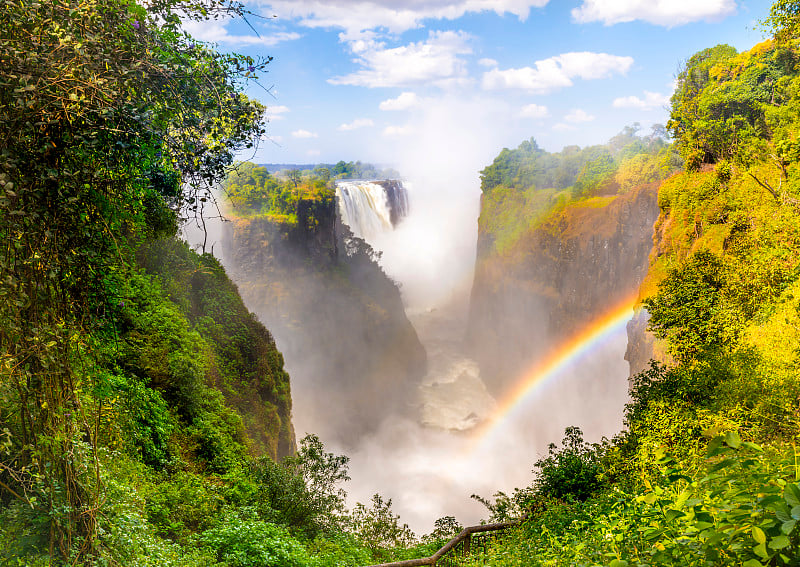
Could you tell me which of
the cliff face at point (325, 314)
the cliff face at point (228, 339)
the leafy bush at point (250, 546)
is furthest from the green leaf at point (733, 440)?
the cliff face at point (325, 314)

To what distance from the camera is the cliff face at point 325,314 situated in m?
42.2

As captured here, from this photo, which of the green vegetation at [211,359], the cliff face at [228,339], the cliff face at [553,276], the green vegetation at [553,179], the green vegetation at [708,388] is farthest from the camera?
the green vegetation at [553,179]

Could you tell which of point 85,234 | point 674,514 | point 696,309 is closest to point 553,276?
point 696,309

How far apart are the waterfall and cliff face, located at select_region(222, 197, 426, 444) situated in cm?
277

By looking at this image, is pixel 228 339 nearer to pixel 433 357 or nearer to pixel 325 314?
pixel 325 314

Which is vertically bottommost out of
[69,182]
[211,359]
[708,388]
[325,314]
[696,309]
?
[69,182]

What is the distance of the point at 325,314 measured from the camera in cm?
4547

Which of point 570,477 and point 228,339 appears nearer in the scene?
point 570,477

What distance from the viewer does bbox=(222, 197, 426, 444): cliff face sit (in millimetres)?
42219

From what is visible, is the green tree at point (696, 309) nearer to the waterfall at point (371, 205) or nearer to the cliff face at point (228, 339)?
the cliff face at point (228, 339)

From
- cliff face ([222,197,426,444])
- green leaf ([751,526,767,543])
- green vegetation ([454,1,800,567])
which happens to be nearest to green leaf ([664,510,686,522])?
green vegetation ([454,1,800,567])

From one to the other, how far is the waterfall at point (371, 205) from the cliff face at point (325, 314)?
109 inches

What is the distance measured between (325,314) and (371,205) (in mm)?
17325

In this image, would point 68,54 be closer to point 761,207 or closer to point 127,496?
point 127,496
